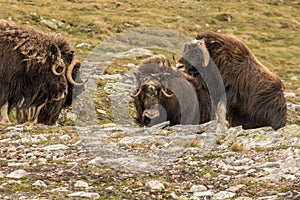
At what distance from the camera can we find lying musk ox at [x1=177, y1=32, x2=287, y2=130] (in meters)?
8.96

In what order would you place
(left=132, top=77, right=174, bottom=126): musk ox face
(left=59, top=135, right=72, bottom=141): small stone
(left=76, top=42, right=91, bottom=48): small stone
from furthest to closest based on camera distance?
(left=76, top=42, right=91, bottom=48): small stone
(left=132, top=77, right=174, bottom=126): musk ox face
(left=59, top=135, right=72, bottom=141): small stone

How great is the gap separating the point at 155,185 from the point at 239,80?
428 centimetres

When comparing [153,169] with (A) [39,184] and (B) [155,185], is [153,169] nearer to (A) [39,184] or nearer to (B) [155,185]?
(B) [155,185]

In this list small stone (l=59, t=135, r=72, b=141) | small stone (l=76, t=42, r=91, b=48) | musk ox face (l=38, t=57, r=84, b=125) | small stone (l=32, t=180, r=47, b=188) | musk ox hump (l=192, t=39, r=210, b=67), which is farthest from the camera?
small stone (l=76, t=42, r=91, b=48)

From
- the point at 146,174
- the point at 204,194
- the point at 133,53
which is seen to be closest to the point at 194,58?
the point at 146,174

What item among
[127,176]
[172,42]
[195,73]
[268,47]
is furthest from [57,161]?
[268,47]

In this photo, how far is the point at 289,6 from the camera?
4156 centimetres

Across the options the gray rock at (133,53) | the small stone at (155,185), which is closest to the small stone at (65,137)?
the small stone at (155,185)

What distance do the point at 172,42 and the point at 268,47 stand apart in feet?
26.9

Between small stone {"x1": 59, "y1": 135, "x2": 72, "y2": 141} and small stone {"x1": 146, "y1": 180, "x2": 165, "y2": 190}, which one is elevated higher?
small stone {"x1": 146, "y1": 180, "x2": 165, "y2": 190}

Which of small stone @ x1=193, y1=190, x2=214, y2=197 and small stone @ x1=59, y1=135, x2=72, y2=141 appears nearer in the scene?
small stone @ x1=193, y1=190, x2=214, y2=197

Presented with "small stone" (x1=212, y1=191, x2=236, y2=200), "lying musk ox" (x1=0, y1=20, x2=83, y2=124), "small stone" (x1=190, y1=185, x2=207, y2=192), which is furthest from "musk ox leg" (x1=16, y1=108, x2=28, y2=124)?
"small stone" (x1=212, y1=191, x2=236, y2=200)

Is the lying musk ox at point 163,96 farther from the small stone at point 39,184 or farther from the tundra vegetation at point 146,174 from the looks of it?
the small stone at point 39,184

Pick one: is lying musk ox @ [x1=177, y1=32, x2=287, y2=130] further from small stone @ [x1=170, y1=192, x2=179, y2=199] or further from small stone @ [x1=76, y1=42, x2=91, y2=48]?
small stone @ [x1=76, y1=42, x2=91, y2=48]
